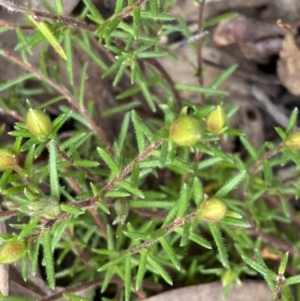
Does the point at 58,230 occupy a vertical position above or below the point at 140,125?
below

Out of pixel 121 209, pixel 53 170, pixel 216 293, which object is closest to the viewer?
pixel 53 170

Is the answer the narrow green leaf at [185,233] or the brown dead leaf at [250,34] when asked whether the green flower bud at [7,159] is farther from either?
the brown dead leaf at [250,34]

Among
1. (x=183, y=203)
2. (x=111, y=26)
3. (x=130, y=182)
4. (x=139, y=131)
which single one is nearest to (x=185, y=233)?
(x=183, y=203)

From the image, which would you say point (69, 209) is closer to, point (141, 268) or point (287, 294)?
point (141, 268)

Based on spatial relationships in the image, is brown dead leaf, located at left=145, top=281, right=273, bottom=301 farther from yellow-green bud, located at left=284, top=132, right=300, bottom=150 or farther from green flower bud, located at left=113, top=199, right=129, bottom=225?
yellow-green bud, located at left=284, top=132, right=300, bottom=150

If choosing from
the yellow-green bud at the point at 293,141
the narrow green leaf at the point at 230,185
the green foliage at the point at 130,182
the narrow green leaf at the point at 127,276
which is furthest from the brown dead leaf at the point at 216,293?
the yellow-green bud at the point at 293,141

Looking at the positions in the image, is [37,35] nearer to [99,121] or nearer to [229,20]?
[99,121]

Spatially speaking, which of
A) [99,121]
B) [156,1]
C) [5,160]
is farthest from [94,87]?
[5,160]
